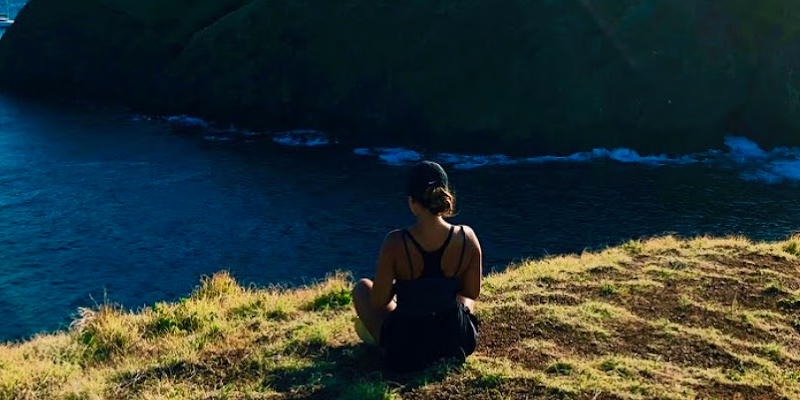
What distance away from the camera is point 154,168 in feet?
200

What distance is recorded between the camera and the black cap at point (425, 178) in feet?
27.7

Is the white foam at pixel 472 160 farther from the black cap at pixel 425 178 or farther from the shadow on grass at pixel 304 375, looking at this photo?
the black cap at pixel 425 178

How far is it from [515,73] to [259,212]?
3145cm

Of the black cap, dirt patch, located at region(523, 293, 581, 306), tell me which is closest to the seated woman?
the black cap

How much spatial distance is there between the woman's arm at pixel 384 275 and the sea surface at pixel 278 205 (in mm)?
25318

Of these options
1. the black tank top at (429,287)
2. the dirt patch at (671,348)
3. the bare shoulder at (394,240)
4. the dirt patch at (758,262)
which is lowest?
the dirt patch at (758,262)

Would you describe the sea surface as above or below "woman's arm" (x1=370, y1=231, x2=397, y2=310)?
below

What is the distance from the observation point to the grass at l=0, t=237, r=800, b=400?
9086mm

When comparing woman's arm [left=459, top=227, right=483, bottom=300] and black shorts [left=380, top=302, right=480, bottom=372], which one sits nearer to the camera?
woman's arm [left=459, top=227, right=483, bottom=300]

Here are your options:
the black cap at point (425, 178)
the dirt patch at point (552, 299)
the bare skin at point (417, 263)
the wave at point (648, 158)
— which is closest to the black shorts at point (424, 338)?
the bare skin at point (417, 263)

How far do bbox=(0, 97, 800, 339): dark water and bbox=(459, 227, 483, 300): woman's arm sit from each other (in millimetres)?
28613

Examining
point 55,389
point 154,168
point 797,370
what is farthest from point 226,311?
point 154,168

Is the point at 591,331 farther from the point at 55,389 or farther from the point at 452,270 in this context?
the point at 55,389

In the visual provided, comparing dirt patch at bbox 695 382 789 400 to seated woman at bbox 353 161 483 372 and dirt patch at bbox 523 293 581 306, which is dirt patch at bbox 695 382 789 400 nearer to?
seated woman at bbox 353 161 483 372
